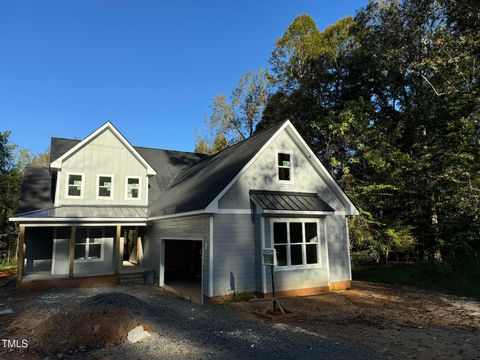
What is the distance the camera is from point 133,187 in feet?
57.6

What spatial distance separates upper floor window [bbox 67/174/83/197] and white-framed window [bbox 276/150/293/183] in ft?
32.3

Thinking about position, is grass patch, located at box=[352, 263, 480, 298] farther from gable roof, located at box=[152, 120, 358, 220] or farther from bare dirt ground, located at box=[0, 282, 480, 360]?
gable roof, located at box=[152, 120, 358, 220]

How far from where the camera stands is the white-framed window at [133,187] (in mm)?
17391

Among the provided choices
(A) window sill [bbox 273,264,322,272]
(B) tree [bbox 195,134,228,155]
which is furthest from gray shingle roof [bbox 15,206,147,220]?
(B) tree [bbox 195,134,228,155]

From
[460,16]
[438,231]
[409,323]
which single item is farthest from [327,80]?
[409,323]

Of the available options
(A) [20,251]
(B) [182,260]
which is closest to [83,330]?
(A) [20,251]

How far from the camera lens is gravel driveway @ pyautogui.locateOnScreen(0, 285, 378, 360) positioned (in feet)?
19.2

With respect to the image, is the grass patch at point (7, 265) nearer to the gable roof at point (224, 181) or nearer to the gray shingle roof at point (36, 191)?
the gray shingle roof at point (36, 191)

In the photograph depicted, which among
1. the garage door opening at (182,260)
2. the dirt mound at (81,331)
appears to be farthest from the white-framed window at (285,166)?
the dirt mound at (81,331)

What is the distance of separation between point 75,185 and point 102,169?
1.46 m

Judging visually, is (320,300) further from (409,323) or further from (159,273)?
(159,273)

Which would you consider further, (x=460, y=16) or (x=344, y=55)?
(x=344, y=55)

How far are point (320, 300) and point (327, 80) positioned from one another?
1806 cm

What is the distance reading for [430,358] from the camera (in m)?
5.71
